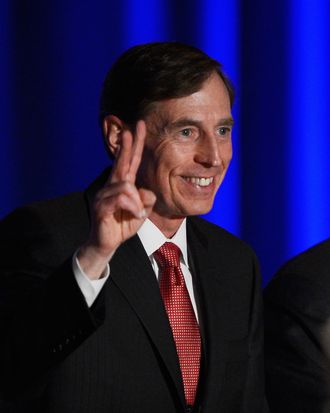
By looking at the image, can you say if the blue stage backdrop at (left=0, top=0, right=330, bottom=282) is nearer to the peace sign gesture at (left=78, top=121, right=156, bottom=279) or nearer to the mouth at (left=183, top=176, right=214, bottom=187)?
the mouth at (left=183, top=176, right=214, bottom=187)

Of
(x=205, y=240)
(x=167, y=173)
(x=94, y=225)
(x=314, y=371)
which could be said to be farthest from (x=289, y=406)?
(x=94, y=225)

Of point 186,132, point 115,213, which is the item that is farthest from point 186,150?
point 115,213

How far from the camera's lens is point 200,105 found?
1.43m

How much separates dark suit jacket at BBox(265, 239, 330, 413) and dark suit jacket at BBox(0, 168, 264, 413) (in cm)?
7

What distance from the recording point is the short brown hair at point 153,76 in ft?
4.70

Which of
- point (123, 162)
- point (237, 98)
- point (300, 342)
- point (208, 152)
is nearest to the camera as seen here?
point (123, 162)

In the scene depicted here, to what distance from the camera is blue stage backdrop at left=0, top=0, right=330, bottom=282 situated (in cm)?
198

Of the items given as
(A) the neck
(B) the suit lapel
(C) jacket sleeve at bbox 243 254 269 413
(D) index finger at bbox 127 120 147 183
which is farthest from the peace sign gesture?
(C) jacket sleeve at bbox 243 254 269 413

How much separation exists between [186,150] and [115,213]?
349mm

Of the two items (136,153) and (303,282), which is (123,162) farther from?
(303,282)

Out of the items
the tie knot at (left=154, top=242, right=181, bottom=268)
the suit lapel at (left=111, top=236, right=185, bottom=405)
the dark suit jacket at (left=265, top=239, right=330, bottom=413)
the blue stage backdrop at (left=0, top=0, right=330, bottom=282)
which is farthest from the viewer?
the blue stage backdrop at (left=0, top=0, right=330, bottom=282)

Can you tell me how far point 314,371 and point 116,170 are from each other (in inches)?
24.4

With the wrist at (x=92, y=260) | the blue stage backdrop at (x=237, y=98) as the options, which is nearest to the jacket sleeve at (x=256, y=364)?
the wrist at (x=92, y=260)

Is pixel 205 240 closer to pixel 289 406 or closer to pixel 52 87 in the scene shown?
pixel 289 406
